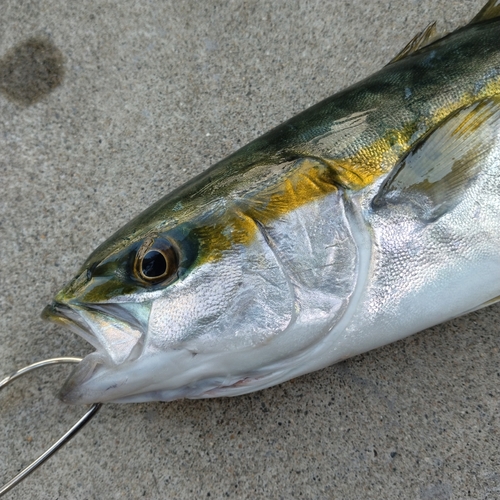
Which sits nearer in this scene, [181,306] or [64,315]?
[181,306]

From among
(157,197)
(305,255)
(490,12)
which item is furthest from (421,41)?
(157,197)

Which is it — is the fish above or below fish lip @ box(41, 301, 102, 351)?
below

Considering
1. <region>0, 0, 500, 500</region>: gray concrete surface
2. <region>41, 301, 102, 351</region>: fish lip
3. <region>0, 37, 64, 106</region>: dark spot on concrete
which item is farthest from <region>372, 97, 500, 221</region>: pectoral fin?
<region>0, 37, 64, 106</region>: dark spot on concrete

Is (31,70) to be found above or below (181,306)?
above

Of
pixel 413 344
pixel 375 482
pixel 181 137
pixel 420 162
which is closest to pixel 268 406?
pixel 375 482

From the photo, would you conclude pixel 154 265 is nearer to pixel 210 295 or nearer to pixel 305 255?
pixel 210 295

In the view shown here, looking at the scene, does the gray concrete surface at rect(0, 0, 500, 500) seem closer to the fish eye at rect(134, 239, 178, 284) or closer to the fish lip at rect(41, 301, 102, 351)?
the fish lip at rect(41, 301, 102, 351)

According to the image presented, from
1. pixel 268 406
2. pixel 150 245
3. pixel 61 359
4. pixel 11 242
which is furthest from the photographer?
pixel 11 242

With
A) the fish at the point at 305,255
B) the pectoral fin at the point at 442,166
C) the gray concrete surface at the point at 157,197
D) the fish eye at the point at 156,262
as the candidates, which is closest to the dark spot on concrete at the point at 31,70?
the gray concrete surface at the point at 157,197

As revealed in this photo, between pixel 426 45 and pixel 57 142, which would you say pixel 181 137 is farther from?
pixel 426 45
